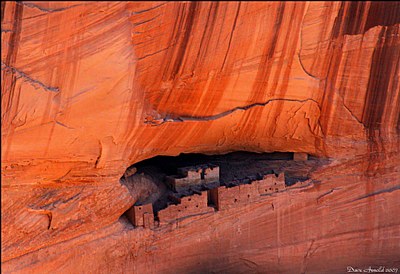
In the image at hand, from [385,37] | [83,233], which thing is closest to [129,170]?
[83,233]

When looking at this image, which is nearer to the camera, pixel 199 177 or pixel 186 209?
pixel 186 209

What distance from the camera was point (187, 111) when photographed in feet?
17.6

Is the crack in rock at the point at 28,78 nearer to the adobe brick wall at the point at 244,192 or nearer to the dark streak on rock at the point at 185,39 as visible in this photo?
the dark streak on rock at the point at 185,39

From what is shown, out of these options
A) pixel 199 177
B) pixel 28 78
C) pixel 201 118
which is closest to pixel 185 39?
pixel 201 118

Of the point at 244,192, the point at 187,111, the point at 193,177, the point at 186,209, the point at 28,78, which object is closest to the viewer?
the point at 28,78

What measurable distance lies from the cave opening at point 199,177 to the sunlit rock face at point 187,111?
0.18 metres

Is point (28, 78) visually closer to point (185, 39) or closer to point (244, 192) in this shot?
point (185, 39)

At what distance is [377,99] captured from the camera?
607 centimetres

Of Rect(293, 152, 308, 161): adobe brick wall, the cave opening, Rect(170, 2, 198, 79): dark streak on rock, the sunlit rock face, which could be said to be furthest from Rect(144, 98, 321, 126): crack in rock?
Rect(293, 152, 308, 161): adobe brick wall

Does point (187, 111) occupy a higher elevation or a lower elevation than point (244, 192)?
higher

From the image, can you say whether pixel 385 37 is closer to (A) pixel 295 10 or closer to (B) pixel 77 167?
(A) pixel 295 10

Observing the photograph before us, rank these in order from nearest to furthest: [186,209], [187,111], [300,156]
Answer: [187,111]
[186,209]
[300,156]

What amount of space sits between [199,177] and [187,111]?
1.10m

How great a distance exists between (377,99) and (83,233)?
3359 mm
